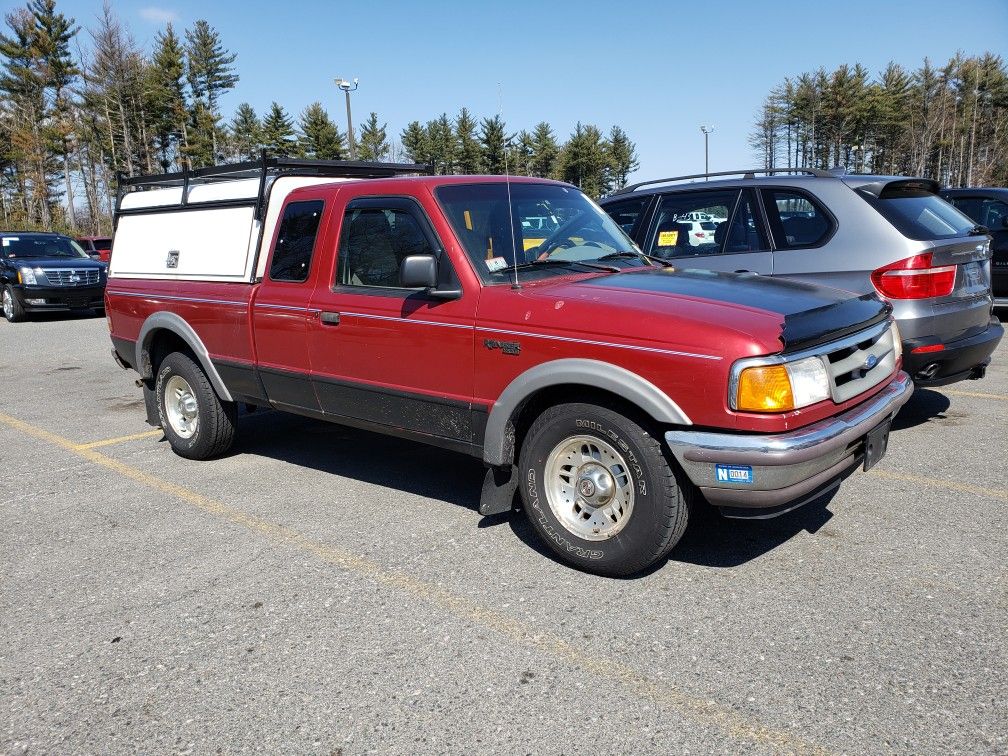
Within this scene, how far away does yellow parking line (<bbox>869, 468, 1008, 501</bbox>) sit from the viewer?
4531mm

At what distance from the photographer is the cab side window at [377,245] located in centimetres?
425

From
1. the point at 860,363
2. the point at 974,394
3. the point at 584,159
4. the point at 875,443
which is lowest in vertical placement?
the point at 974,394

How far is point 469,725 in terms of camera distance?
2600 mm

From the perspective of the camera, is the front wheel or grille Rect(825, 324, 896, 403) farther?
grille Rect(825, 324, 896, 403)

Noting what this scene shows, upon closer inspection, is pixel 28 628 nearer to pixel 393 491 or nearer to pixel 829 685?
pixel 393 491

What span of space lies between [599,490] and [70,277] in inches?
648

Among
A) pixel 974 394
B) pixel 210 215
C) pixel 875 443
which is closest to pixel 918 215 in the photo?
pixel 974 394

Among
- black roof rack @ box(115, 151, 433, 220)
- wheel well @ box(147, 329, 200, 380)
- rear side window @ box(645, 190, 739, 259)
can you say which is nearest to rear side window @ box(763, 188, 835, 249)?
rear side window @ box(645, 190, 739, 259)

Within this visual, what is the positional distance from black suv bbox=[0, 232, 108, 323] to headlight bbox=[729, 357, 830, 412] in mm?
16377

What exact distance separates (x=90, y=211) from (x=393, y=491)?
69278 millimetres

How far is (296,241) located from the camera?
486 cm

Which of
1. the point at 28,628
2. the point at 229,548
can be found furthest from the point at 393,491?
the point at 28,628

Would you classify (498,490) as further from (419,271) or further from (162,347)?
(162,347)

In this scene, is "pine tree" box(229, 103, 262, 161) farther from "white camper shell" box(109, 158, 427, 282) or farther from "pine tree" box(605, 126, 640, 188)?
"white camper shell" box(109, 158, 427, 282)
